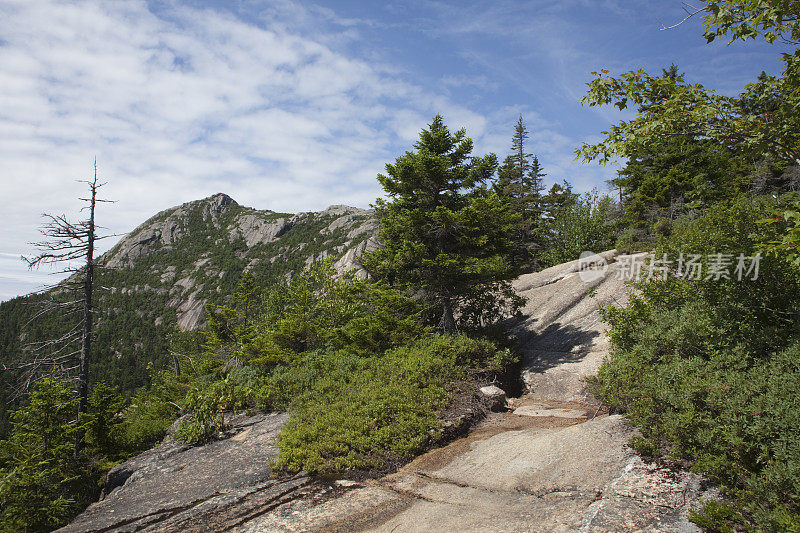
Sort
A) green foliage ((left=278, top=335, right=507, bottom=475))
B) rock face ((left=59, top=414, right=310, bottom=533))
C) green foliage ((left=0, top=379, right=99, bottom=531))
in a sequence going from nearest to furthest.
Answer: rock face ((left=59, top=414, right=310, bottom=533)) → green foliage ((left=278, top=335, right=507, bottom=475)) → green foliage ((left=0, top=379, right=99, bottom=531))

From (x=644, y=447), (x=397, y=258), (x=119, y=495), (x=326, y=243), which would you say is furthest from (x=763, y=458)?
(x=326, y=243)

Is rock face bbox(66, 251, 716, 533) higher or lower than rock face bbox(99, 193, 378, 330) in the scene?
lower

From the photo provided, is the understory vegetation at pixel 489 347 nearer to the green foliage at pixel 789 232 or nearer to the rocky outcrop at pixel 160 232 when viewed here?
the green foliage at pixel 789 232

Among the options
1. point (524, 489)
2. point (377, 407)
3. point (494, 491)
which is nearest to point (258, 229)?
point (377, 407)

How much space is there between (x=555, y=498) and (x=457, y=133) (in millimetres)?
11754

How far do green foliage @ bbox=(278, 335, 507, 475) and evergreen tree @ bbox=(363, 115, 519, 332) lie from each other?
217 centimetres

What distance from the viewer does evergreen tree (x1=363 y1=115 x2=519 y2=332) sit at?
41.6 feet

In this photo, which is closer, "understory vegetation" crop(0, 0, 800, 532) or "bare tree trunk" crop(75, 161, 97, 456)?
"understory vegetation" crop(0, 0, 800, 532)

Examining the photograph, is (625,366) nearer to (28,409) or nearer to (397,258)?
(397,258)

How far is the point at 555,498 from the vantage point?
5.09 m

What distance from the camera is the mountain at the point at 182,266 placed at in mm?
102688

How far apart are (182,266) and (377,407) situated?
159086 millimetres

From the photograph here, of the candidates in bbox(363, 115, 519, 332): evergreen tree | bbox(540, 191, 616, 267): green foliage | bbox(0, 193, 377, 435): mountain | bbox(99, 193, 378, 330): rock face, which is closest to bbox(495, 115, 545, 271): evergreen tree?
bbox(540, 191, 616, 267): green foliage

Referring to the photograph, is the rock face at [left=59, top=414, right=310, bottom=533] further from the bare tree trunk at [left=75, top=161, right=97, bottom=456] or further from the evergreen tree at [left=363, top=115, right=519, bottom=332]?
the evergreen tree at [left=363, top=115, right=519, bottom=332]
